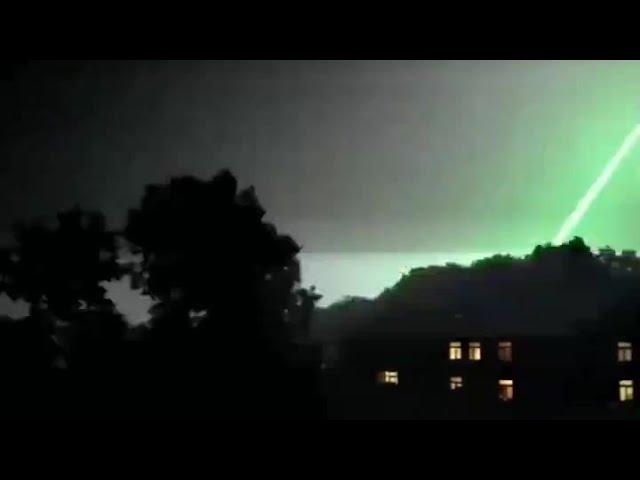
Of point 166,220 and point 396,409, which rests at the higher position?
point 166,220

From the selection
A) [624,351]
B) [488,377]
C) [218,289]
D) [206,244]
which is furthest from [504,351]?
[206,244]

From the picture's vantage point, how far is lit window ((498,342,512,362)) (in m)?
4.31

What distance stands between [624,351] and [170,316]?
293 cm

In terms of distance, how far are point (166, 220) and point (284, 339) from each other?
45.1 inches

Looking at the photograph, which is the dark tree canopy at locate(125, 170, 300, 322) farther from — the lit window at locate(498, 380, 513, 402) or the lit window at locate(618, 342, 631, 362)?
the lit window at locate(618, 342, 631, 362)

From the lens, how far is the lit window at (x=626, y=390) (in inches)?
163

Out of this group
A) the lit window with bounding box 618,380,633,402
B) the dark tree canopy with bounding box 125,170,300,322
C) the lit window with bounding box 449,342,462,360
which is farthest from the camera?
the dark tree canopy with bounding box 125,170,300,322

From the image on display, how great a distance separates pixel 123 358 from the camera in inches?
173

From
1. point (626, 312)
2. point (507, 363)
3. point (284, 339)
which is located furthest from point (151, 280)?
point (626, 312)

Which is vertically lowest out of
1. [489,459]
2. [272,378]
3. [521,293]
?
[489,459]

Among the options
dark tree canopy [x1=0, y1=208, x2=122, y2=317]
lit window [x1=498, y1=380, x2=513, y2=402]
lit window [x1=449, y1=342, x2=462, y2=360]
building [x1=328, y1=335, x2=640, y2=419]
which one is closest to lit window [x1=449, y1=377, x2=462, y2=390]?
building [x1=328, y1=335, x2=640, y2=419]

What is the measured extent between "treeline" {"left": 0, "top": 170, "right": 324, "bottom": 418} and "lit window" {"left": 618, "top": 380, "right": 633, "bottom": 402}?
6.15ft
